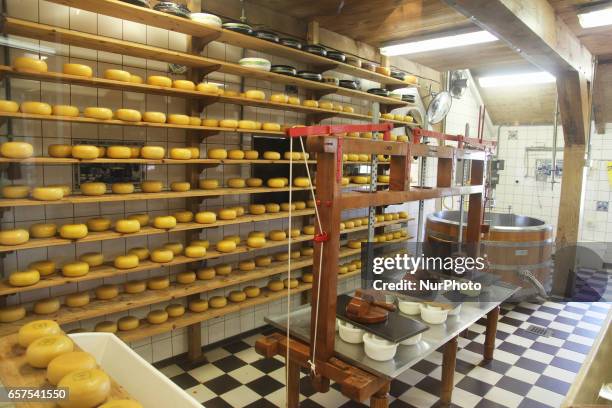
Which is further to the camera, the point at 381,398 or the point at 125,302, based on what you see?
the point at 125,302

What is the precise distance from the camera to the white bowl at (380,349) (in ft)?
6.35

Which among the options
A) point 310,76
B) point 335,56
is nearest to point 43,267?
point 310,76

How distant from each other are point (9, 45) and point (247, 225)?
84.8 inches

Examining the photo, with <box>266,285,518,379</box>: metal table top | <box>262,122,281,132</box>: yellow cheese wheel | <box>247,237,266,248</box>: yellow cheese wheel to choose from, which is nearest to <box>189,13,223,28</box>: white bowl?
<box>262,122,281,132</box>: yellow cheese wheel

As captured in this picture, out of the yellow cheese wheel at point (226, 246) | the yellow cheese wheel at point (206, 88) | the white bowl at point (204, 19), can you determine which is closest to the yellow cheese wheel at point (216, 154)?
the yellow cheese wheel at point (206, 88)

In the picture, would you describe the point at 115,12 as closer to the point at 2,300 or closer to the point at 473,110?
the point at 2,300

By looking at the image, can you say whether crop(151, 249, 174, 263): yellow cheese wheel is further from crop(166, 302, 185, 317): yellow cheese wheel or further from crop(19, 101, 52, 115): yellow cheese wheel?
crop(19, 101, 52, 115): yellow cheese wheel

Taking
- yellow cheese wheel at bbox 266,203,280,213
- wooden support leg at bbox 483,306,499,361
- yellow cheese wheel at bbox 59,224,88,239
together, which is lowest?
wooden support leg at bbox 483,306,499,361

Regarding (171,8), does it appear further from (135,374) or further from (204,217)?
(135,374)

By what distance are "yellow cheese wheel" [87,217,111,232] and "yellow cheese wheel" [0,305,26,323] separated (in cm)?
60

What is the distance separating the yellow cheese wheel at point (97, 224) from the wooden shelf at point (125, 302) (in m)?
0.49

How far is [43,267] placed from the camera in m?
2.47

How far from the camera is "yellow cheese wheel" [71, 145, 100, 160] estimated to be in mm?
2412

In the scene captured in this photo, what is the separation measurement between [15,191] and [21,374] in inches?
62.7
